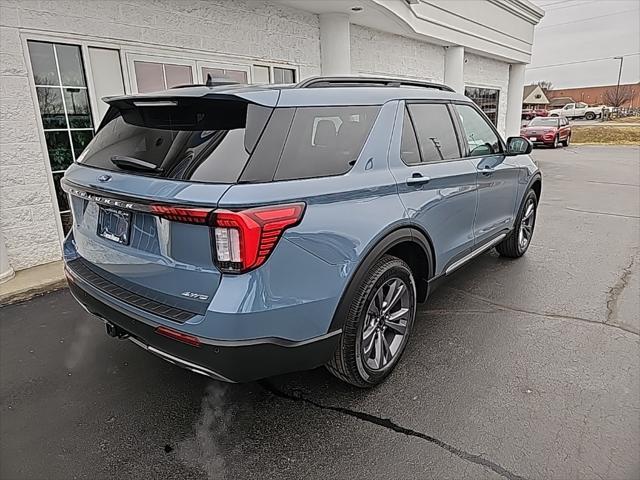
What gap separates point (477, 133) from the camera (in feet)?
14.1

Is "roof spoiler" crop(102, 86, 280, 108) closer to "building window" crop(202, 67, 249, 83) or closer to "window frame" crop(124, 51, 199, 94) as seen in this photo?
"window frame" crop(124, 51, 199, 94)

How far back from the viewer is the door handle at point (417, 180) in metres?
2.99

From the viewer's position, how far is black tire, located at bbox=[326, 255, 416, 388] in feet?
8.70

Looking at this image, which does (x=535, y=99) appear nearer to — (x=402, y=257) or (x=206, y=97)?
(x=402, y=257)

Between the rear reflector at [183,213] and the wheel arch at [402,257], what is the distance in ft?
2.89

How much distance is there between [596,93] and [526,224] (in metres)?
65.3

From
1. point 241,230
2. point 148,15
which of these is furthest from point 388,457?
point 148,15

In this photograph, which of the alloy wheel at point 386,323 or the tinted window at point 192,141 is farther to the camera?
the alloy wheel at point 386,323

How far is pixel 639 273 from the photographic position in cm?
508

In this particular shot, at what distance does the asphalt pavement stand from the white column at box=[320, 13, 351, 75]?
19.3 ft

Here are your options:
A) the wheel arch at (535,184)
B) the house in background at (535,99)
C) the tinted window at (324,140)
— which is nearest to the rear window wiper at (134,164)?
the tinted window at (324,140)

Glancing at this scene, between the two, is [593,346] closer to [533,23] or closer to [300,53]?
[300,53]

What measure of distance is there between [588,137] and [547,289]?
28026mm

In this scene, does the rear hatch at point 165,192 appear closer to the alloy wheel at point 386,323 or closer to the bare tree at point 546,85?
the alloy wheel at point 386,323
